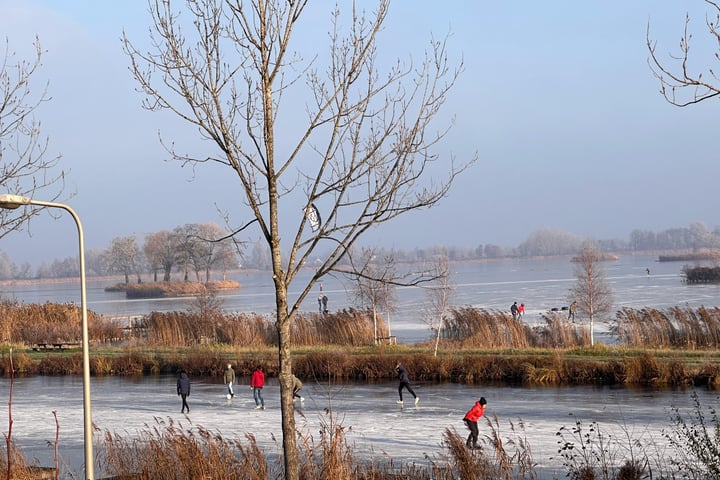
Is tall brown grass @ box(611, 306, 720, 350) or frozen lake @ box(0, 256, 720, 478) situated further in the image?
tall brown grass @ box(611, 306, 720, 350)

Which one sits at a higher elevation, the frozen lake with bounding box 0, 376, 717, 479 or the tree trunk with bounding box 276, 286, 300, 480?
the tree trunk with bounding box 276, 286, 300, 480

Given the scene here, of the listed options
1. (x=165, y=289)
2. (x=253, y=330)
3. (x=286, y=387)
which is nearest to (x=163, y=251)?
(x=165, y=289)

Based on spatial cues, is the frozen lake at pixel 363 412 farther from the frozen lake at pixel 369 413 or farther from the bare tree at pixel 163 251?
the bare tree at pixel 163 251

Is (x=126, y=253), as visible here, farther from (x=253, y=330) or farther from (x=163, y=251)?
(x=253, y=330)

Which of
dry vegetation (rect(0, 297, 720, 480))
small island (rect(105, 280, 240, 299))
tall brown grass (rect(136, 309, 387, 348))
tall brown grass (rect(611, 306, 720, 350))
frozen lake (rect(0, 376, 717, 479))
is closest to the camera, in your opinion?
frozen lake (rect(0, 376, 717, 479))

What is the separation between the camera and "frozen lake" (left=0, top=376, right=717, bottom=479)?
1781 centimetres

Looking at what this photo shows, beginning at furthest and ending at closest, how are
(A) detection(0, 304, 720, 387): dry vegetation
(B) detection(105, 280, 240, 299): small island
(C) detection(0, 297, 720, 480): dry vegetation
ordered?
(B) detection(105, 280, 240, 299): small island
(A) detection(0, 304, 720, 387): dry vegetation
(C) detection(0, 297, 720, 480): dry vegetation

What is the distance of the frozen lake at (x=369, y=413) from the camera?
1781 cm

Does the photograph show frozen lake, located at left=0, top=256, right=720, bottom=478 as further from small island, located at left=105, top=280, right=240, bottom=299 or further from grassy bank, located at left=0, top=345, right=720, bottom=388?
small island, located at left=105, top=280, right=240, bottom=299

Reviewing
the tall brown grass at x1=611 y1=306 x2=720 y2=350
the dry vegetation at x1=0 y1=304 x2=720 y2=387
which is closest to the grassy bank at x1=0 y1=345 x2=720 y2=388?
the dry vegetation at x1=0 y1=304 x2=720 y2=387

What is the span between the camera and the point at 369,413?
73.5ft

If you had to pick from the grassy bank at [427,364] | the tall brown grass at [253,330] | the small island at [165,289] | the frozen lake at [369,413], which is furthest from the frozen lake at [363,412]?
the small island at [165,289]

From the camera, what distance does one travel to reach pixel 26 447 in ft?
60.5

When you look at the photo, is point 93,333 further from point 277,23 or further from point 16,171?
point 277,23
